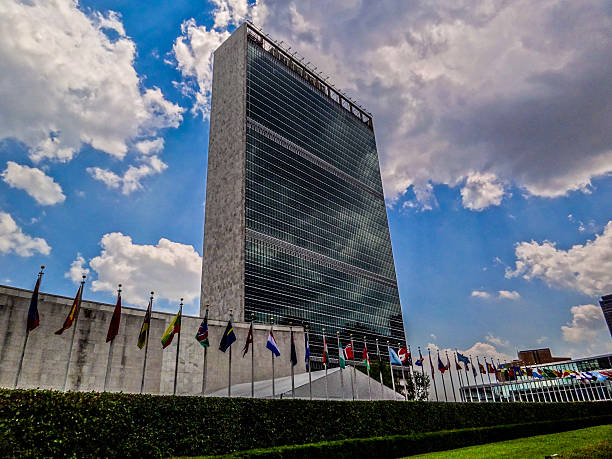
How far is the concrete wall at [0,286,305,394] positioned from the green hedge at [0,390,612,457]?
1175 centimetres

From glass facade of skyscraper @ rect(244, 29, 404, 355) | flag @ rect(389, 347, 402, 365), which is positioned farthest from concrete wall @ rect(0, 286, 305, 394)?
glass facade of skyscraper @ rect(244, 29, 404, 355)

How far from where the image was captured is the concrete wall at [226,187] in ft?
289

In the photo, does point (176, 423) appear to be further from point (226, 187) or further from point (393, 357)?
point (226, 187)

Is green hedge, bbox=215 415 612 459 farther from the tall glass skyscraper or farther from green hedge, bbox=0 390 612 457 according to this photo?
the tall glass skyscraper

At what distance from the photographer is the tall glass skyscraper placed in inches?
3568

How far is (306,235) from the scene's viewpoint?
4124 inches

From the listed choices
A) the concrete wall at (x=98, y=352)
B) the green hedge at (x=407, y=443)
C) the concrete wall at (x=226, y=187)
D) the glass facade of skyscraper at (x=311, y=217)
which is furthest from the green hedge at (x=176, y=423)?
the concrete wall at (x=226, y=187)

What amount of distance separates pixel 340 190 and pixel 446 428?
91.0 m

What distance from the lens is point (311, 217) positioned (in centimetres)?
10844

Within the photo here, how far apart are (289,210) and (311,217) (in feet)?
27.3

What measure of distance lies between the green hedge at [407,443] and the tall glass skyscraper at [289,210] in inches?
2162

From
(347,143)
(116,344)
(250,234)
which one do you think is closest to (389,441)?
(116,344)

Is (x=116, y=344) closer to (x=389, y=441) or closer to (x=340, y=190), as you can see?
(x=389, y=441)

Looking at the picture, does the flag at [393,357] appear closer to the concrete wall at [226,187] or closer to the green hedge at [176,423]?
the green hedge at [176,423]
